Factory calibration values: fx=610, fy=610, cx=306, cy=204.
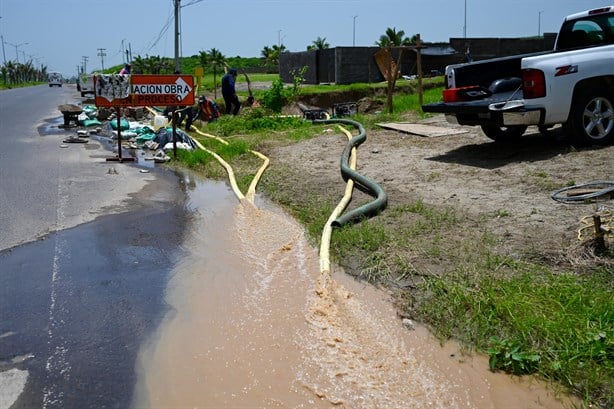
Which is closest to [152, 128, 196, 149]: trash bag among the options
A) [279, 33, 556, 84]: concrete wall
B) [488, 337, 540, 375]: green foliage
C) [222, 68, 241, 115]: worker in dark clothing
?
[222, 68, 241, 115]: worker in dark clothing

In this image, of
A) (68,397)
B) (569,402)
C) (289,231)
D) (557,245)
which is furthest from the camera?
(289,231)

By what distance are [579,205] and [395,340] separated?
2.98m

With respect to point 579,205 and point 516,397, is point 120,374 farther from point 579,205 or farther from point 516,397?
point 579,205

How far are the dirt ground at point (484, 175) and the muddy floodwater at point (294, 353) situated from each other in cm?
104

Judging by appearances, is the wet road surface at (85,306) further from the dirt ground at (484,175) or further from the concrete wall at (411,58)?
the concrete wall at (411,58)

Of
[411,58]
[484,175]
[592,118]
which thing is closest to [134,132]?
[484,175]

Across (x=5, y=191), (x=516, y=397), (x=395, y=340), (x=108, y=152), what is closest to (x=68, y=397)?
(x=395, y=340)

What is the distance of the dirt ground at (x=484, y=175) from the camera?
5.58 meters

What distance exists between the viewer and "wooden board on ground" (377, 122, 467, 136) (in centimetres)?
1155

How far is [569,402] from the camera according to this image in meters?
3.23

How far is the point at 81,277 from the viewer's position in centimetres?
543

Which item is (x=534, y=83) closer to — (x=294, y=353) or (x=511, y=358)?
(x=511, y=358)

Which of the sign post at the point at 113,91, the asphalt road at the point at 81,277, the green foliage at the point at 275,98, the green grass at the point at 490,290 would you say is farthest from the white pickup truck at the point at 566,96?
the green foliage at the point at 275,98

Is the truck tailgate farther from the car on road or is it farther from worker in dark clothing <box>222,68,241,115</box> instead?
the car on road
